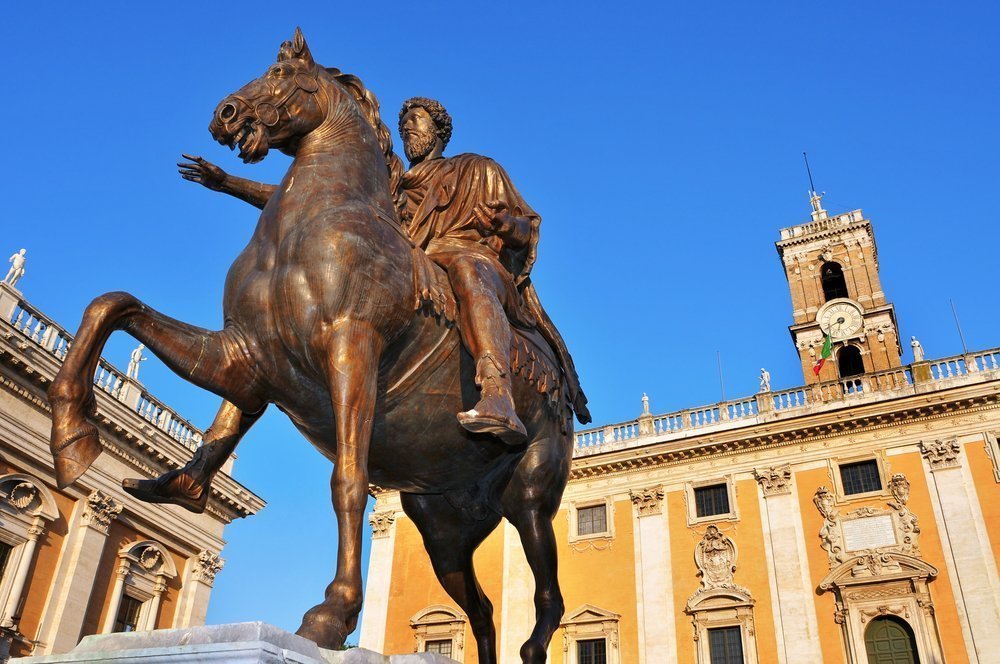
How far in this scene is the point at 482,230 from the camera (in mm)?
4336

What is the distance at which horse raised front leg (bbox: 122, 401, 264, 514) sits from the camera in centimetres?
366

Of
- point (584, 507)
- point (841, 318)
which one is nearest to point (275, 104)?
point (584, 507)

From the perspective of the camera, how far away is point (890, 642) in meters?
23.7

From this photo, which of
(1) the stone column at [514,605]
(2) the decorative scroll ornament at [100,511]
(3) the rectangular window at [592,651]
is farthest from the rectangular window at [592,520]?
(2) the decorative scroll ornament at [100,511]

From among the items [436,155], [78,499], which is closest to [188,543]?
[78,499]

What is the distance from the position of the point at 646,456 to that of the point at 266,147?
26683 mm

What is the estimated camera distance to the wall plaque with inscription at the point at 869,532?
24828 mm

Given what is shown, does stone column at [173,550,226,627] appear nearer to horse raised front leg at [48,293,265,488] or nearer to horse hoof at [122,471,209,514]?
horse hoof at [122,471,209,514]

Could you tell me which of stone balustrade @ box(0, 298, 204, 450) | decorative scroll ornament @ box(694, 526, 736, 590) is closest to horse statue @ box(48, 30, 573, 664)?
stone balustrade @ box(0, 298, 204, 450)

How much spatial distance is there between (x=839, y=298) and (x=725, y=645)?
62.2ft

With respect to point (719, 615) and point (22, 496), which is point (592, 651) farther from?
point (22, 496)

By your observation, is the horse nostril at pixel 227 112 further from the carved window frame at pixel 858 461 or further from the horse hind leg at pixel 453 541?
the carved window frame at pixel 858 461

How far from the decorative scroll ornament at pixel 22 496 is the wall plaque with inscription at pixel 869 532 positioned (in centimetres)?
2258

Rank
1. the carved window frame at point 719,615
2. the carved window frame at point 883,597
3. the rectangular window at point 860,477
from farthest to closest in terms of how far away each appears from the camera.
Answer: the rectangular window at point 860,477 → the carved window frame at point 719,615 → the carved window frame at point 883,597
